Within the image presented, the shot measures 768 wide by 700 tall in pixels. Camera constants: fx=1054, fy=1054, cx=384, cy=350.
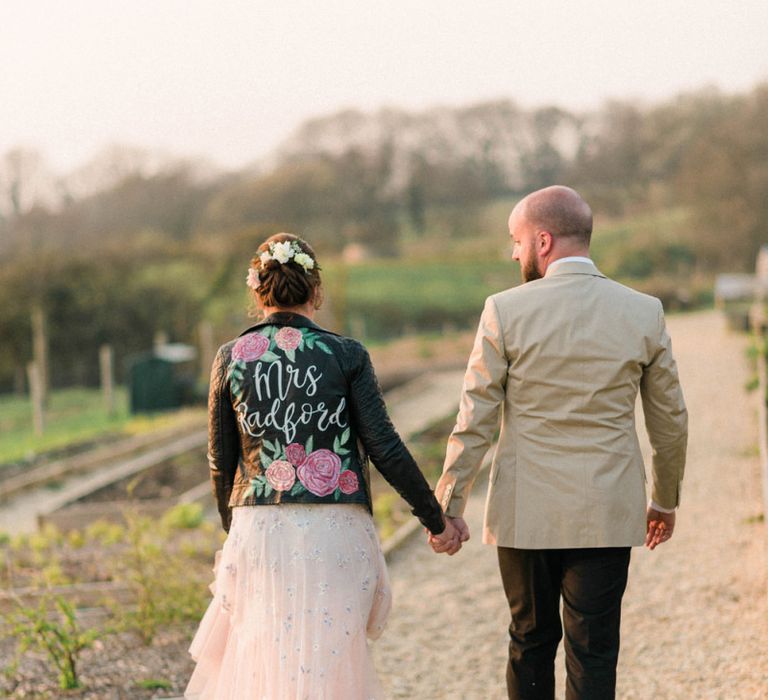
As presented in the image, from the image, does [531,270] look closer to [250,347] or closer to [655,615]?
[250,347]

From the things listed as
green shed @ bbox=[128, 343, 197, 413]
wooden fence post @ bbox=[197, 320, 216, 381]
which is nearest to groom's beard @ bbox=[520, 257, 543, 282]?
green shed @ bbox=[128, 343, 197, 413]

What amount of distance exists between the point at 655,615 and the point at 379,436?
2.80 meters

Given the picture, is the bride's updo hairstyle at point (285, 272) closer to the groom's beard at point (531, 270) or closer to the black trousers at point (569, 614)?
the groom's beard at point (531, 270)

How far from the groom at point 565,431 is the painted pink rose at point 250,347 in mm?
573

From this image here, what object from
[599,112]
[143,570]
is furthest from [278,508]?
[599,112]

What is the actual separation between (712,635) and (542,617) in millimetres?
2089

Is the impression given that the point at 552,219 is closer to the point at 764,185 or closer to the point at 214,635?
the point at 214,635

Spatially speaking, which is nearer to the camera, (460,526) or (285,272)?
(285,272)

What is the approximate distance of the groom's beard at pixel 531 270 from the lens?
301 cm

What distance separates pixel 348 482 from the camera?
9.38 ft

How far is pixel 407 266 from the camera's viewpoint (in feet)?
132

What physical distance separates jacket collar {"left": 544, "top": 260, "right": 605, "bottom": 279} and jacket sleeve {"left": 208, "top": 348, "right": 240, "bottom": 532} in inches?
37.5

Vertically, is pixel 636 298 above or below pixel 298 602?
above

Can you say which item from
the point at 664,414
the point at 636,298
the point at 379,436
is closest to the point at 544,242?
the point at 636,298
